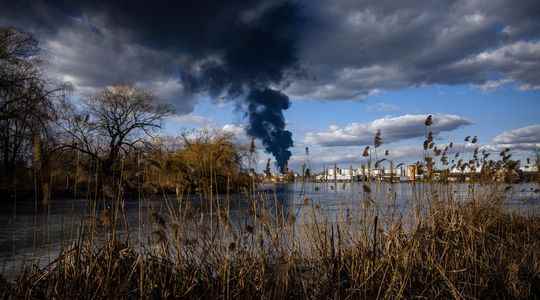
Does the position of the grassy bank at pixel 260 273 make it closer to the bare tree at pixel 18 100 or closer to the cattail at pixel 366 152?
the cattail at pixel 366 152

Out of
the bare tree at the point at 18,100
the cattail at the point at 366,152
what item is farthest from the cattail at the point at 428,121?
the bare tree at the point at 18,100

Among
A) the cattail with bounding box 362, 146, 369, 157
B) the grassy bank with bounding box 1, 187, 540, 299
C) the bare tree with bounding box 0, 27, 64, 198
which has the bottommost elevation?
the grassy bank with bounding box 1, 187, 540, 299

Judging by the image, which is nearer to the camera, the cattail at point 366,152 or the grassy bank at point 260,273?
the grassy bank at point 260,273

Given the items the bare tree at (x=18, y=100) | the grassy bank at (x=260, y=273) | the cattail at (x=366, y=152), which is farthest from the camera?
the bare tree at (x=18, y=100)

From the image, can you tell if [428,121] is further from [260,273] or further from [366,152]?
[260,273]

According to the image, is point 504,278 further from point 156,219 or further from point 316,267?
point 156,219

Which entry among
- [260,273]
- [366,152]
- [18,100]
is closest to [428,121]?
[366,152]

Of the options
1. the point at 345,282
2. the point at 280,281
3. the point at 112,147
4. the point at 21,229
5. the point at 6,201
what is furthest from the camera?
the point at 112,147

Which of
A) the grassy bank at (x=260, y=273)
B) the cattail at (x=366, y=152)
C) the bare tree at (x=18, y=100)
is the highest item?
the bare tree at (x=18, y=100)

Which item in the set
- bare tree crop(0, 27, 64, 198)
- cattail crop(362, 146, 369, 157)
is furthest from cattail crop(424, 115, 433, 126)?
bare tree crop(0, 27, 64, 198)

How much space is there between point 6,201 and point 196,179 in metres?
16.3

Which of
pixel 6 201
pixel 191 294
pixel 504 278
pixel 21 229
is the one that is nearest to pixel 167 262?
pixel 191 294

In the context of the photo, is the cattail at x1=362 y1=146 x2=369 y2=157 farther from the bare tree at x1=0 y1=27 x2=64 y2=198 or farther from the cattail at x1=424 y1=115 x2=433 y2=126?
the bare tree at x1=0 y1=27 x2=64 y2=198

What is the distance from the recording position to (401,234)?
13.3ft
